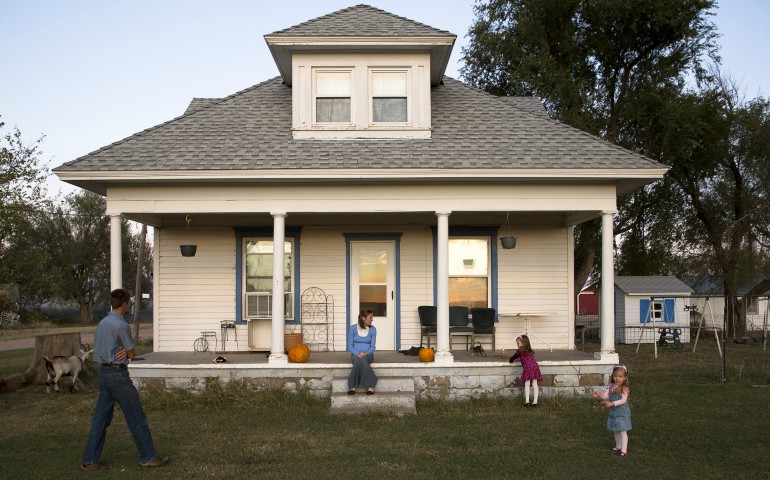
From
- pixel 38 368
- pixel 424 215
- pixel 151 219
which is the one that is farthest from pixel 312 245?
pixel 38 368

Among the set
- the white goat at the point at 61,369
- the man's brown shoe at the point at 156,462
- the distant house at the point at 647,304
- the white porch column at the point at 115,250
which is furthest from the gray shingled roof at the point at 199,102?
the distant house at the point at 647,304

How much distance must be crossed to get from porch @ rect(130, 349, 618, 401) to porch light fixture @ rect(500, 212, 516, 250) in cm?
224

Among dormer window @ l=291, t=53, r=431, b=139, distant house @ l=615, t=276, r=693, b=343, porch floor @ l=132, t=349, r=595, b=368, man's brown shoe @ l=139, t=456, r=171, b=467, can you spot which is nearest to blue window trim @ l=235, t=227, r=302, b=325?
porch floor @ l=132, t=349, r=595, b=368

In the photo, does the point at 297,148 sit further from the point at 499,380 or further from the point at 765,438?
the point at 765,438

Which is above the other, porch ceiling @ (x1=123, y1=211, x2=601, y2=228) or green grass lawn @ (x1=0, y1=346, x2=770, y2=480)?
porch ceiling @ (x1=123, y1=211, x2=601, y2=228)

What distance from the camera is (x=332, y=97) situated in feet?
41.2

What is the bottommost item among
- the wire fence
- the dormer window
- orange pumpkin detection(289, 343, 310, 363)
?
the wire fence

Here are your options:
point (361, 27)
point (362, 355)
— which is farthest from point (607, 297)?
point (361, 27)

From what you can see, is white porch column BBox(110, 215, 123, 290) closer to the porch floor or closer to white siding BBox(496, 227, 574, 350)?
the porch floor

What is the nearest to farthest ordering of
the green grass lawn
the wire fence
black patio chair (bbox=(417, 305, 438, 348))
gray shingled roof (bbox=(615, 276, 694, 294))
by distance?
1. the green grass lawn
2. black patio chair (bbox=(417, 305, 438, 348))
3. the wire fence
4. gray shingled roof (bbox=(615, 276, 694, 294))

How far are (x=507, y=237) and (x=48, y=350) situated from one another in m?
9.58

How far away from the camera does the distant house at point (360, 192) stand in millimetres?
11203

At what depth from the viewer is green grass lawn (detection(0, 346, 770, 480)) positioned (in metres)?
7.20

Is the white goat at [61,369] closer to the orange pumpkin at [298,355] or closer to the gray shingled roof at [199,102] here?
the orange pumpkin at [298,355]
